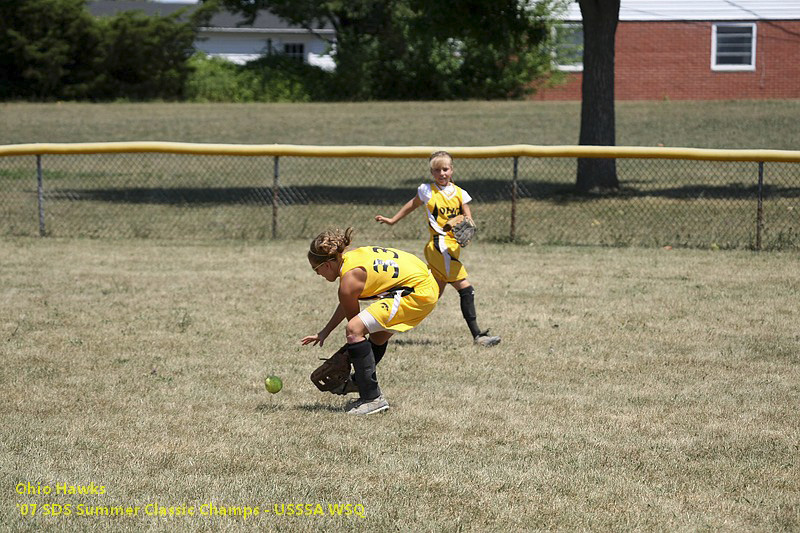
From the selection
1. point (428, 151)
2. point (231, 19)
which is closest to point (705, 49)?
point (428, 151)

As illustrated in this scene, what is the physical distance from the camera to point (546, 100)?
1389 inches

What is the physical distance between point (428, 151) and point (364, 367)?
7657mm

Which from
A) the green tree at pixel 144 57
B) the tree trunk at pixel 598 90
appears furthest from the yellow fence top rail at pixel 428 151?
the green tree at pixel 144 57

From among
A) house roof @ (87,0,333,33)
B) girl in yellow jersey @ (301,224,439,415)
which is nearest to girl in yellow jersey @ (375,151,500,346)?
girl in yellow jersey @ (301,224,439,415)

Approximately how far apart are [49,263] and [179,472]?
7.40 meters

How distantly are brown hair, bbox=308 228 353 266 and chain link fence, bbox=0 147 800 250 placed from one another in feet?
25.9

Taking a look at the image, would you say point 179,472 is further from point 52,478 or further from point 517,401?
point 517,401

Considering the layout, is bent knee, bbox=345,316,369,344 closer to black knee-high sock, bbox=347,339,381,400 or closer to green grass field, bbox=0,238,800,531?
black knee-high sock, bbox=347,339,381,400

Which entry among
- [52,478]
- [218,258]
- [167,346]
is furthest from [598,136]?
[52,478]

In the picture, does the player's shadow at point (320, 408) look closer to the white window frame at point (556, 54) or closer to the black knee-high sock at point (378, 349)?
the black knee-high sock at point (378, 349)

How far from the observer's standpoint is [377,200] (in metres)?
17.0

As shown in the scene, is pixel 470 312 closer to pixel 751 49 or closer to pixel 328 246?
pixel 328 246

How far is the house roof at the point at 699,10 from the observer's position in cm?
3297

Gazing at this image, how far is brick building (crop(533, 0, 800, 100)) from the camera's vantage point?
32906 mm
